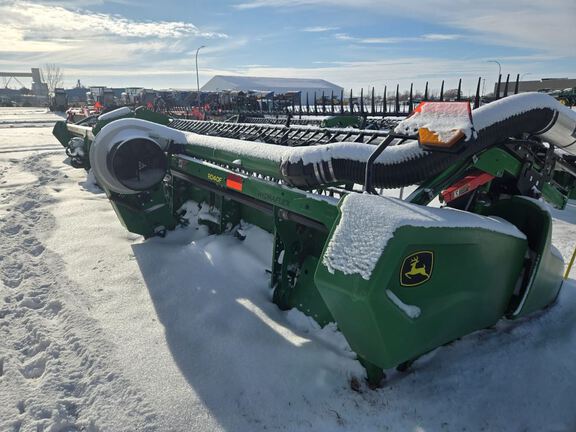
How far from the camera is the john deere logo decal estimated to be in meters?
1.82

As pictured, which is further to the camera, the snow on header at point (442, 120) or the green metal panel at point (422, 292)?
the snow on header at point (442, 120)

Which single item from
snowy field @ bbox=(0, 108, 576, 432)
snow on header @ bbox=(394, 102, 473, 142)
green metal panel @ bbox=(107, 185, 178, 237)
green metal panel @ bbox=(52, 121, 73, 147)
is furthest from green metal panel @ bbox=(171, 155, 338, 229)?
green metal panel @ bbox=(52, 121, 73, 147)

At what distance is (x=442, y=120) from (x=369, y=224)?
71 centimetres

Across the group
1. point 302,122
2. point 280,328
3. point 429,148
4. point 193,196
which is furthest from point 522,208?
point 302,122

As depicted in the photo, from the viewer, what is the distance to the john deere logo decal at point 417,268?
5.96ft

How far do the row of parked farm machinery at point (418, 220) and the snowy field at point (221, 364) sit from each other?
0.23m

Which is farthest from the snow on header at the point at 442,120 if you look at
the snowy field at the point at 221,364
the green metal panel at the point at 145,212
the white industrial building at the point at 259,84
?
the white industrial building at the point at 259,84

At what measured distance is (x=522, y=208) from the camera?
2664 millimetres

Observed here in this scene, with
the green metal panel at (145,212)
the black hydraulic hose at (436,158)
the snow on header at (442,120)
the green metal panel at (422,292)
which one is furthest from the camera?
the green metal panel at (145,212)

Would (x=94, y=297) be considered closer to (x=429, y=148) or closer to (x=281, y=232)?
(x=281, y=232)

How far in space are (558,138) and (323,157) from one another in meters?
1.37

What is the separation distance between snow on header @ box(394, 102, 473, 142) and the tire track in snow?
2092mm

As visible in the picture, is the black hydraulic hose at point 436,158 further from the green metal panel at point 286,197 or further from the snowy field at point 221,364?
the snowy field at point 221,364

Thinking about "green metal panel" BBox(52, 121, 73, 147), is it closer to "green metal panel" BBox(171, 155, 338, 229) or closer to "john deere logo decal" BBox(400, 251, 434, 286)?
"green metal panel" BBox(171, 155, 338, 229)
